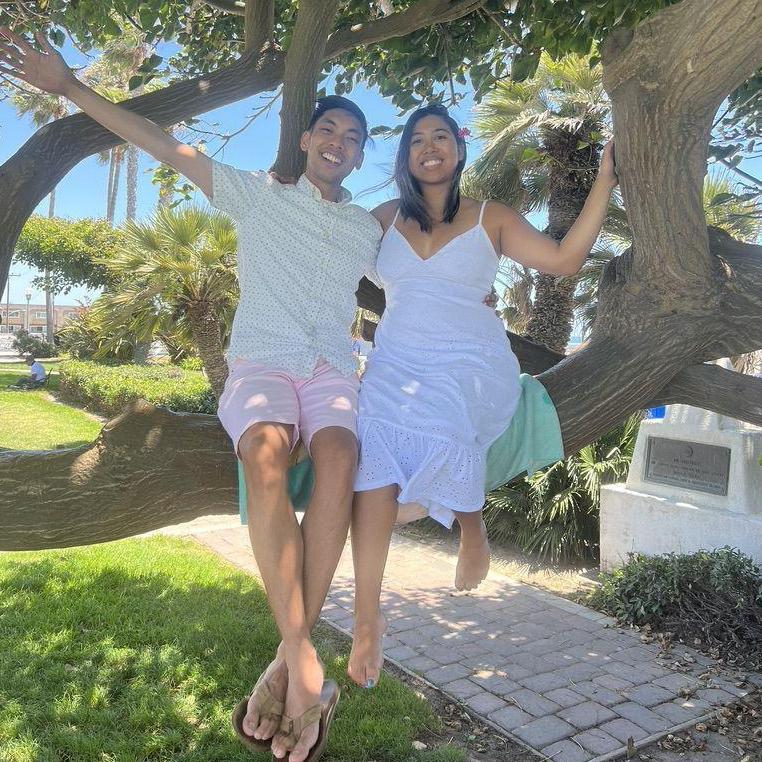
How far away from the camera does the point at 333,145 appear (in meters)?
2.67

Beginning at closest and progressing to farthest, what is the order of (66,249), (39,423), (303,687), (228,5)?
(303,687) → (228,5) → (39,423) → (66,249)

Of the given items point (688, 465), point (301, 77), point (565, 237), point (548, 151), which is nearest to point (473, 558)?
point (565, 237)

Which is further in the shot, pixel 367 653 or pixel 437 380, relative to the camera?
pixel 437 380

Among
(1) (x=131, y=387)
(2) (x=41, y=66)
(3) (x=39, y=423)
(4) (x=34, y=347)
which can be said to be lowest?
(3) (x=39, y=423)

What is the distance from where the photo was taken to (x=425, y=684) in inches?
187

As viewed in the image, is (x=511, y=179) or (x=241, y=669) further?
(x=511, y=179)

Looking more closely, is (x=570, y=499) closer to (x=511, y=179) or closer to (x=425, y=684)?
(x=425, y=684)

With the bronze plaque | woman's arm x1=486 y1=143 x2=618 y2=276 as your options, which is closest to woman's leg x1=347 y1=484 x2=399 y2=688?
woman's arm x1=486 y1=143 x2=618 y2=276

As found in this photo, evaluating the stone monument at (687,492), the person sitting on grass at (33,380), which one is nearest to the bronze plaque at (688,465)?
the stone monument at (687,492)

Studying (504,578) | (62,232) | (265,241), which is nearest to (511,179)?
(504,578)

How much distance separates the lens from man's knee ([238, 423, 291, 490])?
207cm

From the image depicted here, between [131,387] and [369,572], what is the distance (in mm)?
13892

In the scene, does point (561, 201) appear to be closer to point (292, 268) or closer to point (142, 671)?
point (142, 671)

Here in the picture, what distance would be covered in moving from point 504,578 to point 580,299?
21.2 feet
